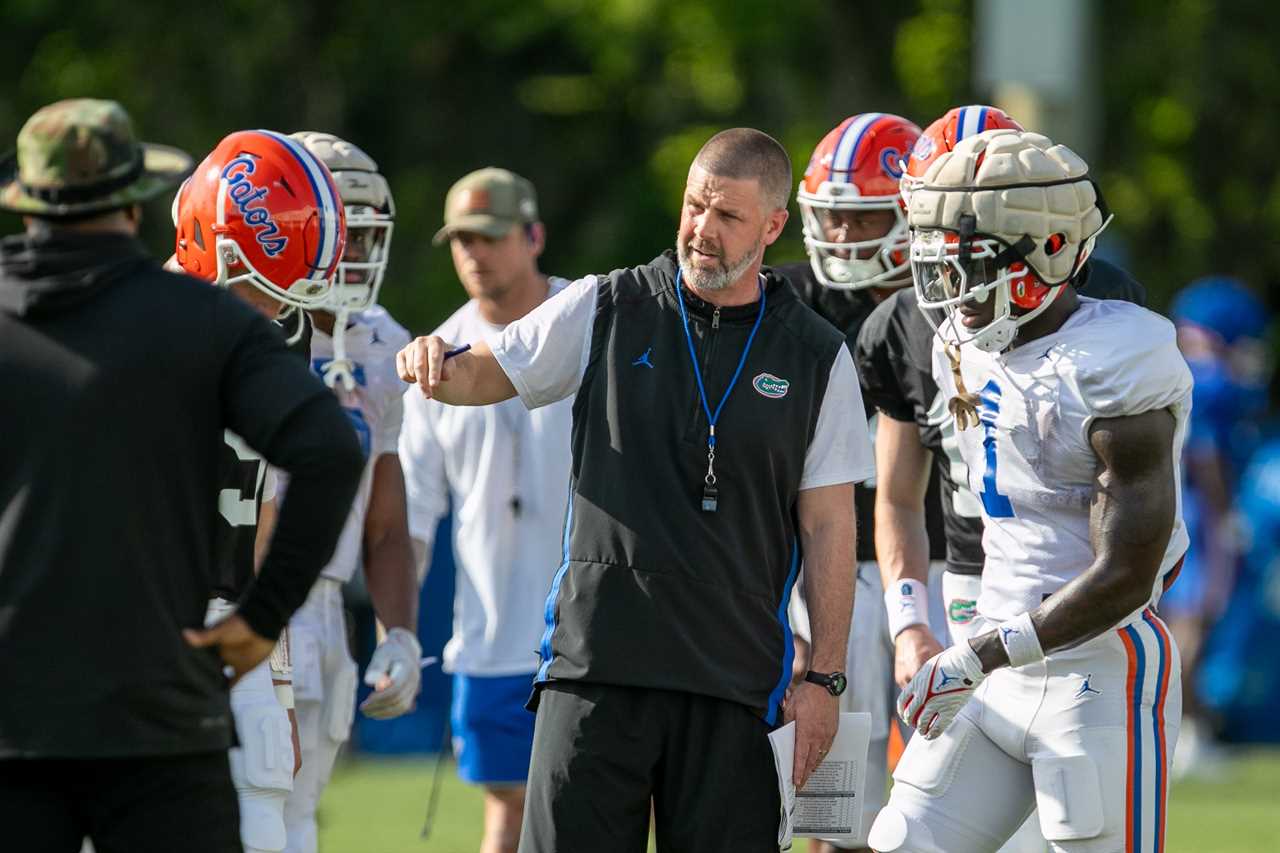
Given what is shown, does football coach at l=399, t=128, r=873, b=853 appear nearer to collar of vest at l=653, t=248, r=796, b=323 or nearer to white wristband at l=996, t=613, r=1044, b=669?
collar of vest at l=653, t=248, r=796, b=323

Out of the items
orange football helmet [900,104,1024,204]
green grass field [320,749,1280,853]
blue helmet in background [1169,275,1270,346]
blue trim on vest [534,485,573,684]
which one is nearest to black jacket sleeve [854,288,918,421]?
orange football helmet [900,104,1024,204]

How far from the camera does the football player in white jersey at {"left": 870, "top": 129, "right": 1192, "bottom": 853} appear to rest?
15.1 feet

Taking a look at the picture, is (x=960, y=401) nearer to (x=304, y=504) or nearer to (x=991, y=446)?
(x=991, y=446)

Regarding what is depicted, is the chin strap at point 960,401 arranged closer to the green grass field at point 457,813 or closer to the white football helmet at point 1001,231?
the white football helmet at point 1001,231

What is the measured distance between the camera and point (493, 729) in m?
7.06

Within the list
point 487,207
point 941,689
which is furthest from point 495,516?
point 941,689

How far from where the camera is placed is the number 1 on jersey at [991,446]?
15.9 ft

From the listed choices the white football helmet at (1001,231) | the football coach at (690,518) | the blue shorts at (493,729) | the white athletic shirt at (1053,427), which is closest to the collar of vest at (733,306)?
the football coach at (690,518)

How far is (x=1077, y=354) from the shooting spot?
15.3 feet

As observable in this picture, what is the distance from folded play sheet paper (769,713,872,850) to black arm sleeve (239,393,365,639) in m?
1.54

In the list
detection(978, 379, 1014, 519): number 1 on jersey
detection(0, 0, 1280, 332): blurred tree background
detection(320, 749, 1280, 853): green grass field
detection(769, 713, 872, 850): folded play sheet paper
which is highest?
detection(0, 0, 1280, 332): blurred tree background

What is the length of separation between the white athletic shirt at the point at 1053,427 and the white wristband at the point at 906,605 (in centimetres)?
40

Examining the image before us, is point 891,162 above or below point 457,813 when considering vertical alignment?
above

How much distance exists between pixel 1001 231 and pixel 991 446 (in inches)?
19.6
